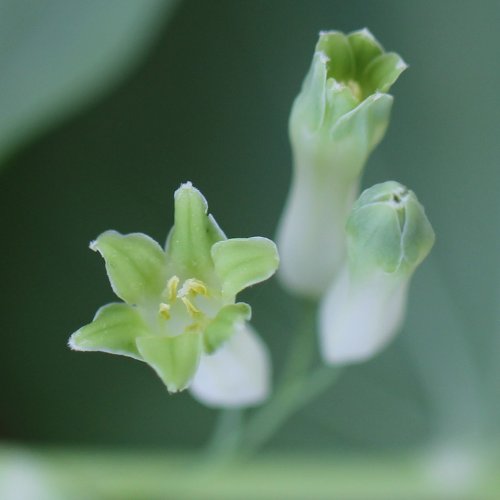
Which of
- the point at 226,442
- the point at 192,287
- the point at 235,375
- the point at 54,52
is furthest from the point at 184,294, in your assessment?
the point at 54,52

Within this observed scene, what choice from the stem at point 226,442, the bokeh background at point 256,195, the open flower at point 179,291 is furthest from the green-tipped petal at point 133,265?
the bokeh background at point 256,195

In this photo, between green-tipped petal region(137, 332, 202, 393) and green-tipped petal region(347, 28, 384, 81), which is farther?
green-tipped petal region(347, 28, 384, 81)

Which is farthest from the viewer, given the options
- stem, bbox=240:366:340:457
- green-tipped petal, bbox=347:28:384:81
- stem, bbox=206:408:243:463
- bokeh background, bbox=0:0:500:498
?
bokeh background, bbox=0:0:500:498

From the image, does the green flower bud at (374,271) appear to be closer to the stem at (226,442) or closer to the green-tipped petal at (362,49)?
the green-tipped petal at (362,49)

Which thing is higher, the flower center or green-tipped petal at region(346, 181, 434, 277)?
green-tipped petal at region(346, 181, 434, 277)

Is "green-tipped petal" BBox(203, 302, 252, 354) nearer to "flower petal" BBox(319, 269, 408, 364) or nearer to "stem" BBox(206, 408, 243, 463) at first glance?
"flower petal" BBox(319, 269, 408, 364)

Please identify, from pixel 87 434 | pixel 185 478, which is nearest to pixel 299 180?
pixel 185 478

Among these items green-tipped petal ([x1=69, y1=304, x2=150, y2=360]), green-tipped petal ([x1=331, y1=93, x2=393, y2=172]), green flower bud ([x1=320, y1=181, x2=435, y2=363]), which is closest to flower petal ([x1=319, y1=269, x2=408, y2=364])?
green flower bud ([x1=320, y1=181, x2=435, y2=363])
